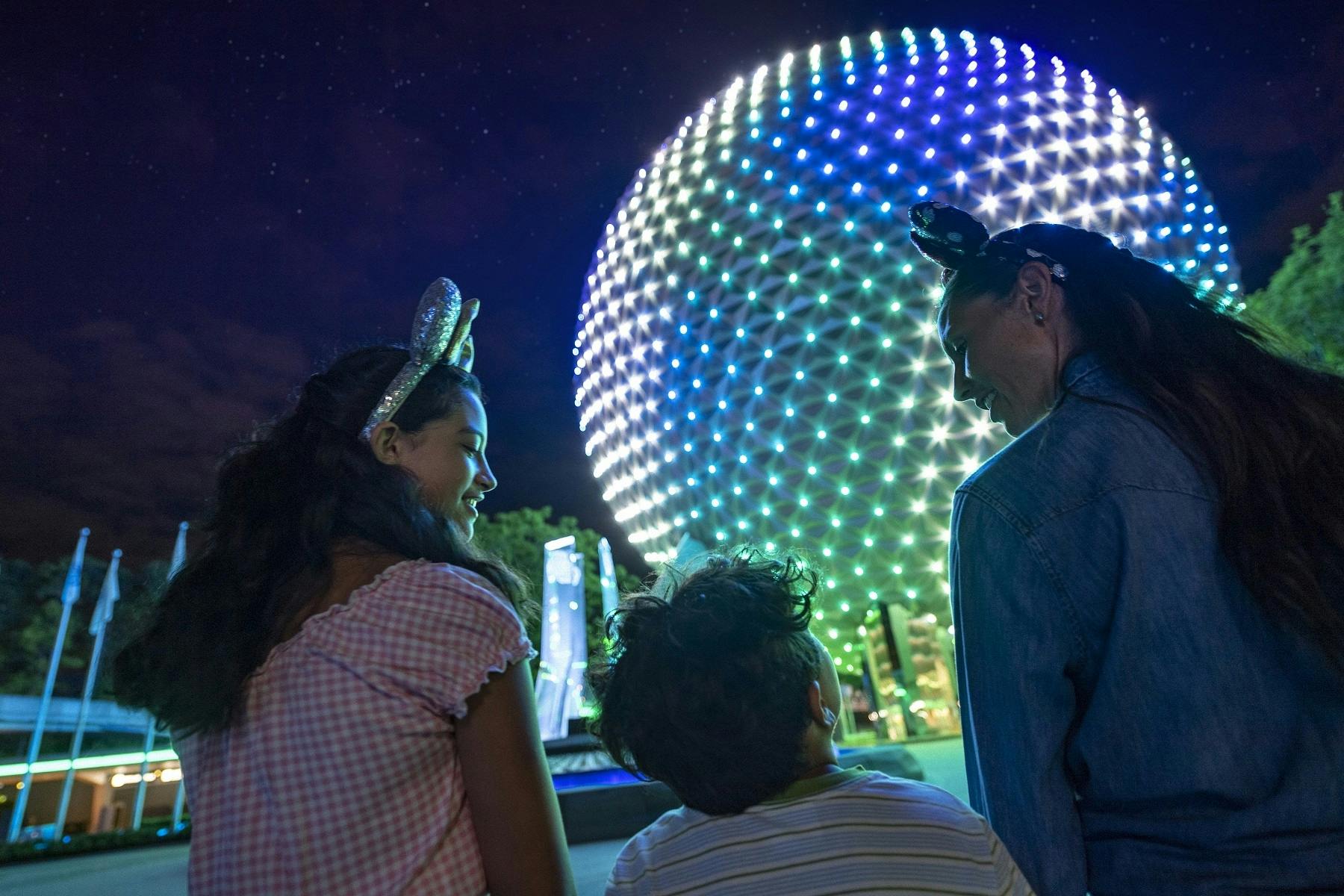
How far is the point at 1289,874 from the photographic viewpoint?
127 centimetres

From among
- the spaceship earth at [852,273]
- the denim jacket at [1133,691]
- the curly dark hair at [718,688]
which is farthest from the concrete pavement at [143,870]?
the denim jacket at [1133,691]

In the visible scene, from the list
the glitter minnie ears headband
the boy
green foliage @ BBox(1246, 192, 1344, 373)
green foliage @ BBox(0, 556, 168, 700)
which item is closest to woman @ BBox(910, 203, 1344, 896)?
the boy

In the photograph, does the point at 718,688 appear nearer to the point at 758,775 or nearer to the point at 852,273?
the point at 758,775

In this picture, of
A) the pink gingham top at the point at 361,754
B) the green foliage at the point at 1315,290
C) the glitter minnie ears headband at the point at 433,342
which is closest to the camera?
the pink gingham top at the point at 361,754

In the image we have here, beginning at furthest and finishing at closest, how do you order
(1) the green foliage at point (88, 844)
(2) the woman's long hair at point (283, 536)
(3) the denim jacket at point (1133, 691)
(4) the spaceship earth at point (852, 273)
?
(4) the spaceship earth at point (852, 273) → (1) the green foliage at point (88, 844) → (2) the woman's long hair at point (283, 536) → (3) the denim jacket at point (1133, 691)

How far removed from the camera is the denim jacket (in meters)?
1.30

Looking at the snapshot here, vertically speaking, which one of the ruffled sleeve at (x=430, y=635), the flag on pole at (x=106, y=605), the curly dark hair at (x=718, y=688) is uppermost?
the flag on pole at (x=106, y=605)

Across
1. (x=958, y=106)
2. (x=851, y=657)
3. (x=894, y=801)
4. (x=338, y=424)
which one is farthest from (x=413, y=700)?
(x=851, y=657)

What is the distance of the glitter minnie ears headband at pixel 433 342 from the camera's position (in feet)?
7.21

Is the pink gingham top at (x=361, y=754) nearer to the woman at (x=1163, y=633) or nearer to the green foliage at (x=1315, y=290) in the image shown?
the woman at (x=1163, y=633)

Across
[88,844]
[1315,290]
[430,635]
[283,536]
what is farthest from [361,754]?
[1315,290]

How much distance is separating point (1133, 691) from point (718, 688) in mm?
774

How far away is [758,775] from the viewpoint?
5.38ft

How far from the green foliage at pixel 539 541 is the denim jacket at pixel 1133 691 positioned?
1077 inches
